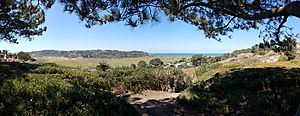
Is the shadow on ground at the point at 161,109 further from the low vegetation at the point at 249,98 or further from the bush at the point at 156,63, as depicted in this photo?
the bush at the point at 156,63

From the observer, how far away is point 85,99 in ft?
20.1

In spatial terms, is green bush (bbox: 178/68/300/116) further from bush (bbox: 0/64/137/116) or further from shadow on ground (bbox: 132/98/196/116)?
bush (bbox: 0/64/137/116)

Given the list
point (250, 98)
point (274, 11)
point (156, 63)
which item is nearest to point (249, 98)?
point (250, 98)

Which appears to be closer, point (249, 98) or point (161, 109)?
point (249, 98)

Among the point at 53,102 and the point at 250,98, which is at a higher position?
the point at 53,102

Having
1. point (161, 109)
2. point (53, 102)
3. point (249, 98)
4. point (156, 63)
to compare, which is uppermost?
point (53, 102)

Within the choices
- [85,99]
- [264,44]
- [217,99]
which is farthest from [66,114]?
[264,44]

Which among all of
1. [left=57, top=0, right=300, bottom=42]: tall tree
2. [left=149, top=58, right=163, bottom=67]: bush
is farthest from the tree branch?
[left=149, top=58, right=163, bottom=67]: bush

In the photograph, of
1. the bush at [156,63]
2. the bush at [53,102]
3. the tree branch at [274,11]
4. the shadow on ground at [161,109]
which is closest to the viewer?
the tree branch at [274,11]

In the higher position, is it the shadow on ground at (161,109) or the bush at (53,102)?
the bush at (53,102)

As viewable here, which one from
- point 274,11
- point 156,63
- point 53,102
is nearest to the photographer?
point 274,11

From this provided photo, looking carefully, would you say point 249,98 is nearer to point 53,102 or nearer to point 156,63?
point 53,102

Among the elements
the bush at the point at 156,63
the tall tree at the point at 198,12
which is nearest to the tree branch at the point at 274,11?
the tall tree at the point at 198,12

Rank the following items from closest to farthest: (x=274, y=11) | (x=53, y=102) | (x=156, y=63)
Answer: (x=274, y=11) → (x=53, y=102) → (x=156, y=63)
